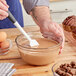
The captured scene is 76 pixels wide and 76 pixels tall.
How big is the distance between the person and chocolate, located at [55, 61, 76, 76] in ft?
0.67

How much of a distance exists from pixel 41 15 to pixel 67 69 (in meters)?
0.59

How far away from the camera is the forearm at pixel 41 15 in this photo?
1.16m

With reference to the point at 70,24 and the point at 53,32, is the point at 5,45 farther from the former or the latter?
the point at 70,24

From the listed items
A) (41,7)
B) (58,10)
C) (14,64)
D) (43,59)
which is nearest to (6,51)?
(14,64)

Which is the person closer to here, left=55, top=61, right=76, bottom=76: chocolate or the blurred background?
left=55, top=61, right=76, bottom=76: chocolate

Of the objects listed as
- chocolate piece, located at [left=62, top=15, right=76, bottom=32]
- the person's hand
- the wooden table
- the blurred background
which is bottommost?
the blurred background

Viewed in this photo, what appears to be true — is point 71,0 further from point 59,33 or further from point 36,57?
point 36,57

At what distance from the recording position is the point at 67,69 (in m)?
0.74

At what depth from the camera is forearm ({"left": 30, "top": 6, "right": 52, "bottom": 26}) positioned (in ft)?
3.80

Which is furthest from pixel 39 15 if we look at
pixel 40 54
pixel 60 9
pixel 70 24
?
pixel 60 9

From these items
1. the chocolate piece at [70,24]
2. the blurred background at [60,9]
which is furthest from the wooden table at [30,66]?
the blurred background at [60,9]

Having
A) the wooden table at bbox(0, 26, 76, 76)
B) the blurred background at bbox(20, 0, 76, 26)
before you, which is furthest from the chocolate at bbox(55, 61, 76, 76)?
the blurred background at bbox(20, 0, 76, 26)

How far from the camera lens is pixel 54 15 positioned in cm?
252

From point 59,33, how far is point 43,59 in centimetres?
18
